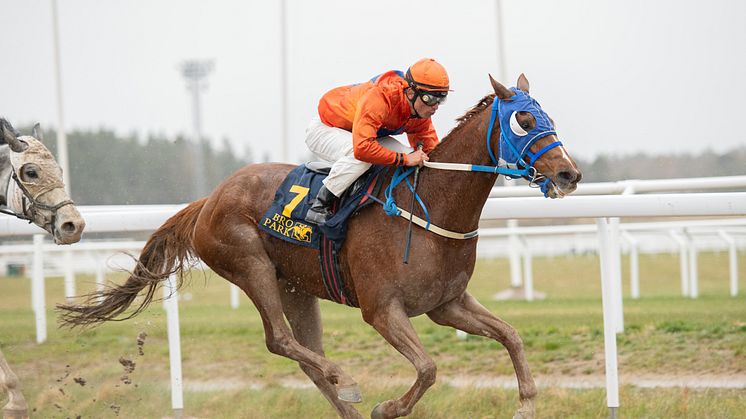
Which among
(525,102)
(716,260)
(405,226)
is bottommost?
(716,260)

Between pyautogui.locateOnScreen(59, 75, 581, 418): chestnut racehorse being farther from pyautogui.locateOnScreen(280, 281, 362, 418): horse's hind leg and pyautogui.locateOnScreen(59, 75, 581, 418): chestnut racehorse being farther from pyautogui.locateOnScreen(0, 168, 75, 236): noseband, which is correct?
pyautogui.locateOnScreen(0, 168, 75, 236): noseband

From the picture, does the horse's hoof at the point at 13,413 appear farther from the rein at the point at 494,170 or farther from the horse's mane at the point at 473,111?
the horse's mane at the point at 473,111

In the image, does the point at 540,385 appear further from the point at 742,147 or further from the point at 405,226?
the point at 742,147

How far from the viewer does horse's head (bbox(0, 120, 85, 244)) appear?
4.67 m

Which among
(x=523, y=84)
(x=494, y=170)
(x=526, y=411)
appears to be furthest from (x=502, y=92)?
(x=526, y=411)

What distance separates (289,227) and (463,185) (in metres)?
0.94

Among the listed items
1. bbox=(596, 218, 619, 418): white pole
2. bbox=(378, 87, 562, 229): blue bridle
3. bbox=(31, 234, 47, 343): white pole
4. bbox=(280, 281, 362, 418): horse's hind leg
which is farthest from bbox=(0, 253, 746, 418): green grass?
bbox=(378, 87, 562, 229): blue bridle

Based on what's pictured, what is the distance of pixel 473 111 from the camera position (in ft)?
14.8

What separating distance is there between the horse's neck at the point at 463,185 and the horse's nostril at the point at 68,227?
1.65 meters

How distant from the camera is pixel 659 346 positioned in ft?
22.0

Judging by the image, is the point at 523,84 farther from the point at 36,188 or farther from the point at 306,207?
the point at 36,188

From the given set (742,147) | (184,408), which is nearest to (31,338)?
(184,408)

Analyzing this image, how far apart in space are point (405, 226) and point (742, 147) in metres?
9.00

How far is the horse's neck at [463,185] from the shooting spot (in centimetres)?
439
